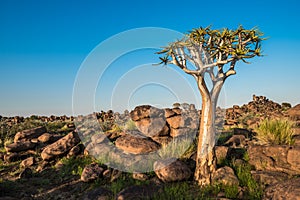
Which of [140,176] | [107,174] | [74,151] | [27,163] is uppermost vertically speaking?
[74,151]

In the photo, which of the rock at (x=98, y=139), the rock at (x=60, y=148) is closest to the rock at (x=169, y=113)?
the rock at (x=98, y=139)

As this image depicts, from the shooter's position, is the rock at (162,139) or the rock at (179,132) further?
the rock at (179,132)

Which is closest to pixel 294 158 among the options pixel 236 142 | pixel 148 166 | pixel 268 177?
pixel 268 177

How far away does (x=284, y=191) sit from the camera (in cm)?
545

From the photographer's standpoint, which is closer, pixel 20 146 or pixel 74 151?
pixel 74 151

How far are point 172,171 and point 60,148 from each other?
5.62 meters

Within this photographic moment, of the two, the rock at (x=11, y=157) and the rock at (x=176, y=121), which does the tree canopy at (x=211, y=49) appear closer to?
the rock at (x=176, y=121)

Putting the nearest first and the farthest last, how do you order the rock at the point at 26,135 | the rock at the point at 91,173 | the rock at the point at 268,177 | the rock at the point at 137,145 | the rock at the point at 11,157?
the rock at the point at 268,177 < the rock at the point at 91,173 < the rock at the point at 137,145 < the rock at the point at 11,157 < the rock at the point at 26,135

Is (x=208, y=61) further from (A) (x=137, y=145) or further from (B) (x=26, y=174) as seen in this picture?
(B) (x=26, y=174)

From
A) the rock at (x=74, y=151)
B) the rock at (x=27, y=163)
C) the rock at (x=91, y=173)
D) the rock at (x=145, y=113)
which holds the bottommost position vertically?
the rock at (x=27, y=163)

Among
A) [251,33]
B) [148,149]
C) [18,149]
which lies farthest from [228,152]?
[18,149]

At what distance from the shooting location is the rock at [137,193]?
6398 mm

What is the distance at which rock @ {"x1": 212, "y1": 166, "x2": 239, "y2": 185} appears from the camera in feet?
22.3

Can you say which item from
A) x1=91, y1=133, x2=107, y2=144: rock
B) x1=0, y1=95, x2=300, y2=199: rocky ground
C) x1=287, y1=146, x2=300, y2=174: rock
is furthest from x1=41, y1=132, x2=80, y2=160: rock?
x1=287, y1=146, x2=300, y2=174: rock
